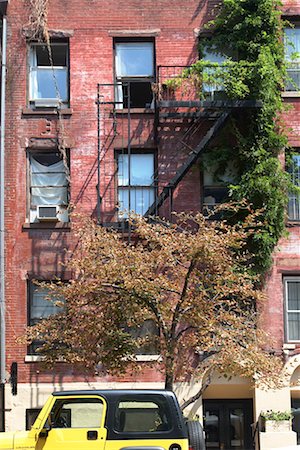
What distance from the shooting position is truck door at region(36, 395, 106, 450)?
502 inches

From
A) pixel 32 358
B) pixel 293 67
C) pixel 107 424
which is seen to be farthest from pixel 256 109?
pixel 107 424

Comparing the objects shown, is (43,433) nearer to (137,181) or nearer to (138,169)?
(137,181)

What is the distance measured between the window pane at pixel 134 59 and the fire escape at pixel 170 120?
0.54m

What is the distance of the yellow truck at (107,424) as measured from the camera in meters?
12.8

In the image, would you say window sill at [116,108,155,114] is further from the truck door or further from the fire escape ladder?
the truck door

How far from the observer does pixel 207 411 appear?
23.5 meters

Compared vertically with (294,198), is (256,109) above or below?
above

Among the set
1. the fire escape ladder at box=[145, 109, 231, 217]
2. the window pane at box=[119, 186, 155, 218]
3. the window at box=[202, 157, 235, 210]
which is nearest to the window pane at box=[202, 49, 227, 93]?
the fire escape ladder at box=[145, 109, 231, 217]

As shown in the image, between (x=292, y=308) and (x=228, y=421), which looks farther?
(x=228, y=421)

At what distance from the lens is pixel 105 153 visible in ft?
77.7

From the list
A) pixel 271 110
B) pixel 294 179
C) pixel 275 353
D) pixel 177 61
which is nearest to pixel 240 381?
pixel 275 353

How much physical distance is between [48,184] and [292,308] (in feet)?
24.7

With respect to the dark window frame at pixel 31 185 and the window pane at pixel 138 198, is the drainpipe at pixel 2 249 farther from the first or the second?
the window pane at pixel 138 198

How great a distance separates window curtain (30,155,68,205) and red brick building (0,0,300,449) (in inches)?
1.1
